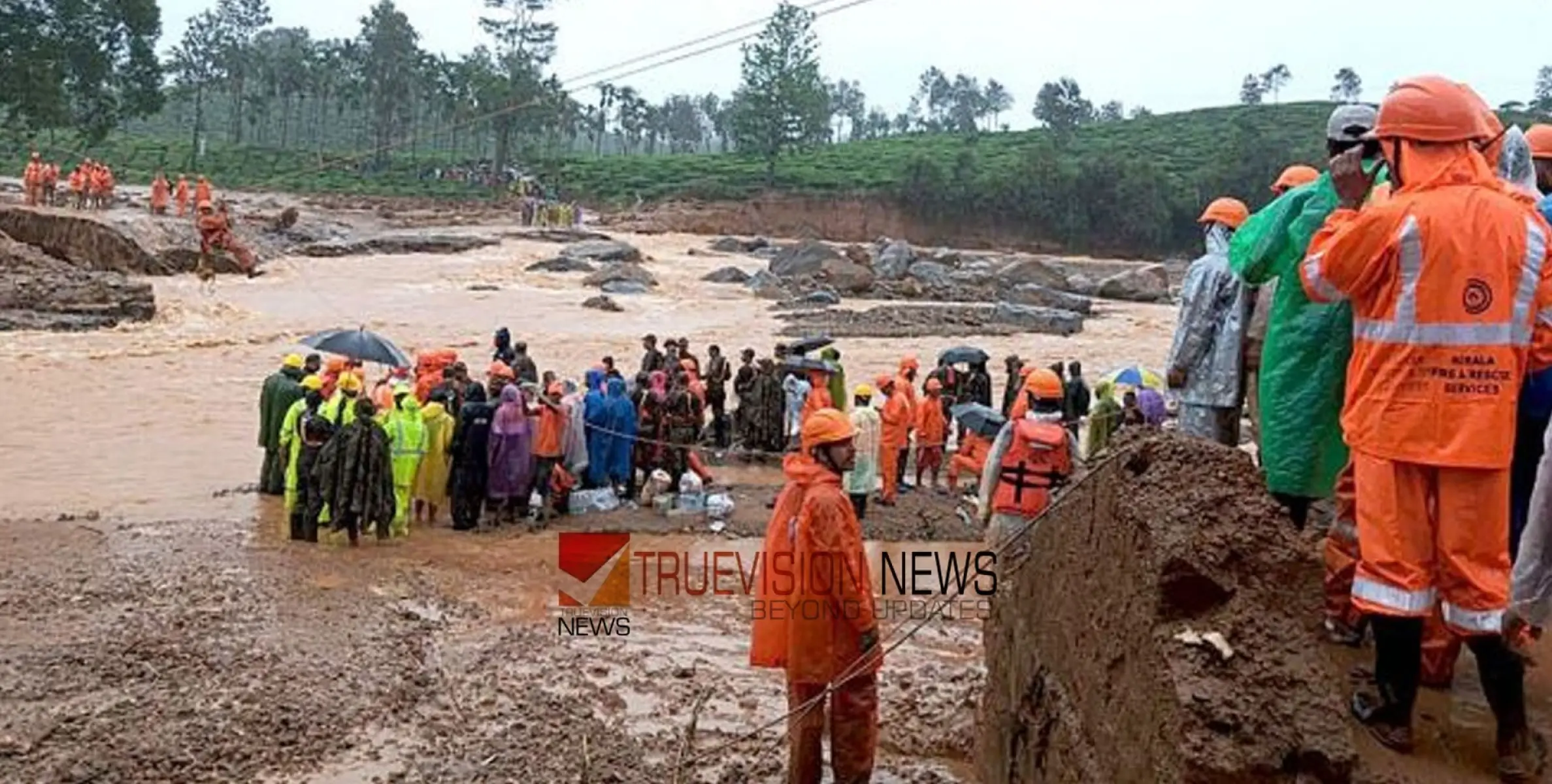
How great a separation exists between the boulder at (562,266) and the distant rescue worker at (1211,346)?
34.8m

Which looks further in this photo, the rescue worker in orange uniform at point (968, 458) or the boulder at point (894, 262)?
the boulder at point (894, 262)

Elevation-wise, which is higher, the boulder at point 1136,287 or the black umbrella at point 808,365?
the boulder at point 1136,287

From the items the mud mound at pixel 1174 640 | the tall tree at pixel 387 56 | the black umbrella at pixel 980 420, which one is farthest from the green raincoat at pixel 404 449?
the tall tree at pixel 387 56

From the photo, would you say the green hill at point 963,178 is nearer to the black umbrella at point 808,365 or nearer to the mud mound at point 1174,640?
the black umbrella at point 808,365

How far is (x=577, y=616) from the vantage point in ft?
29.8

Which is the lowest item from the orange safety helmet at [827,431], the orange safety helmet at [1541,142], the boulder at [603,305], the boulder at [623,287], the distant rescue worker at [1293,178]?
the boulder at [603,305]

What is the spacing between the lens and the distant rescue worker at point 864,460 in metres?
12.1

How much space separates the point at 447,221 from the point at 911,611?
158 ft

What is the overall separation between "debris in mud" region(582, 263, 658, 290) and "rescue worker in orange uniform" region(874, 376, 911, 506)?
928 inches

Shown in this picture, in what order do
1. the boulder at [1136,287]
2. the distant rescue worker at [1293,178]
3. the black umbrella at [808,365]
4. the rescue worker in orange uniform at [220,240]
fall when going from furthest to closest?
the boulder at [1136,287], the rescue worker in orange uniform at [220,240], the black umbrella at [808,365], the distant rescue worker at [1293,178]

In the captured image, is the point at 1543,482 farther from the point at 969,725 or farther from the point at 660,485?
the point at 660,485

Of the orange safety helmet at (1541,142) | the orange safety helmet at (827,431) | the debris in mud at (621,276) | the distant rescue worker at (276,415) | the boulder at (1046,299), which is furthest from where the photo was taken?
the debris in mud at (621,276)

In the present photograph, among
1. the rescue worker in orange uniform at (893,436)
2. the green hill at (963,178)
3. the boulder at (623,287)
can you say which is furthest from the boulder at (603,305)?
the green hill at (963,178)

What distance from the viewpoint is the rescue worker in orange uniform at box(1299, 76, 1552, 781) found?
10.3 ft
